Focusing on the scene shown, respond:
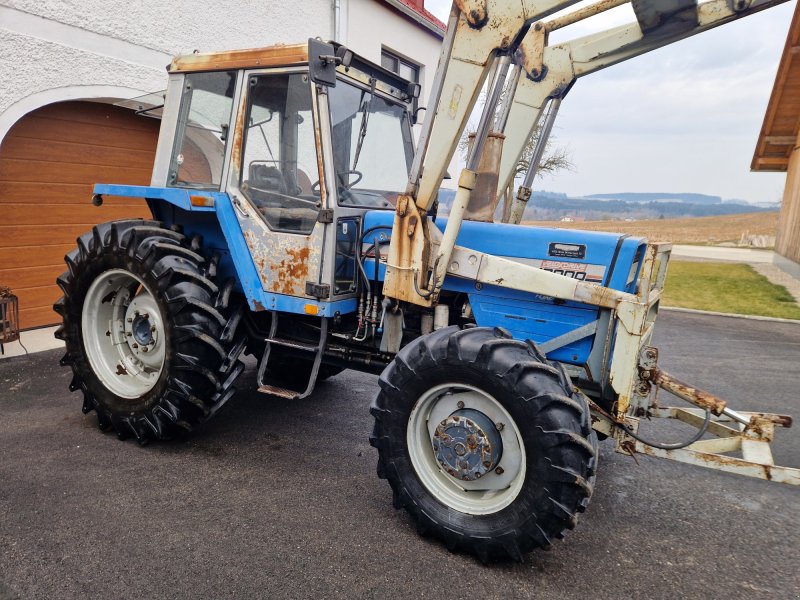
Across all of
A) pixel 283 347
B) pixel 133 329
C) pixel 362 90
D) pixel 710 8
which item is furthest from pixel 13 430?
pixel 710 8

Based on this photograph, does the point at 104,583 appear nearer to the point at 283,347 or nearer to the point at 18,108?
the point at 283,347

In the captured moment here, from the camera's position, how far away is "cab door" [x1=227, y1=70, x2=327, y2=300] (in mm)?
3273

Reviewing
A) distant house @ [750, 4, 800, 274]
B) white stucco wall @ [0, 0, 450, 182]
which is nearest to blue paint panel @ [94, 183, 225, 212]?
white stucco wall @ [0, 0, 450, 182]

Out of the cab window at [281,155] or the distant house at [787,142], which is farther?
the distant house at [787,142]

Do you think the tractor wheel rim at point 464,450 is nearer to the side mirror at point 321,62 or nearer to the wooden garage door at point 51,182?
the side mirror at point 321,62

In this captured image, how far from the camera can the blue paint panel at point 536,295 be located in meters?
2.83

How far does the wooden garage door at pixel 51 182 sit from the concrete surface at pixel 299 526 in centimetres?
255

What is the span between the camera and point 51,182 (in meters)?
6.14

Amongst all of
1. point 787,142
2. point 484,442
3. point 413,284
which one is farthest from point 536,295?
point 787,142

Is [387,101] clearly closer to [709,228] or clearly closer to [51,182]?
[51,182]

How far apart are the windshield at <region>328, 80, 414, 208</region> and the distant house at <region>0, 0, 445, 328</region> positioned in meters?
4.09

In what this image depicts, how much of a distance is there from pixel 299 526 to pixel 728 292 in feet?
36.2

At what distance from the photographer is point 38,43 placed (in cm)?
543

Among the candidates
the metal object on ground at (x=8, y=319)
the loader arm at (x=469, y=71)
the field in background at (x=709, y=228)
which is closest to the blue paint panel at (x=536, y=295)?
the loader arm at (x=469, y=71)
